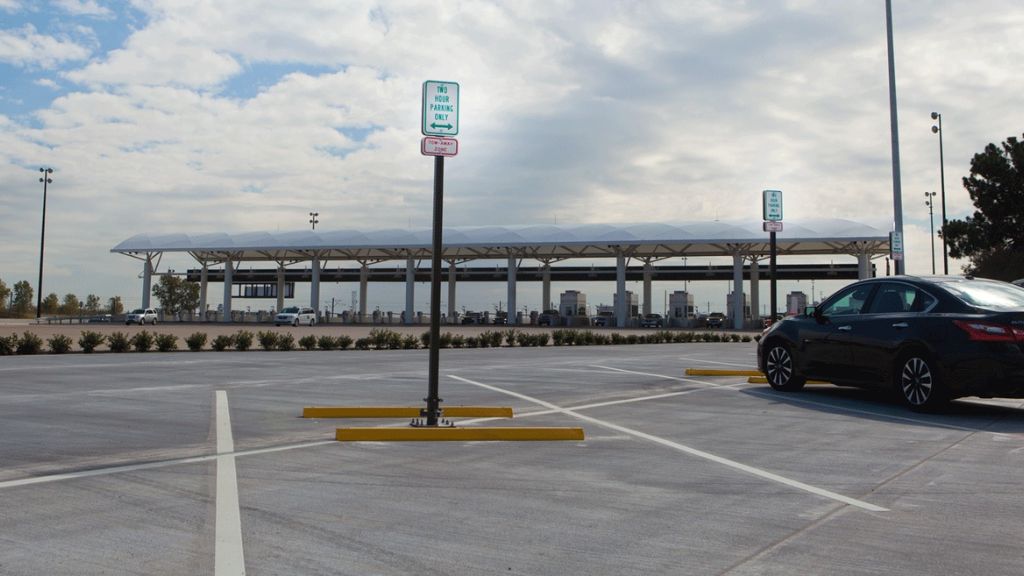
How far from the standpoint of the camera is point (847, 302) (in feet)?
36.1

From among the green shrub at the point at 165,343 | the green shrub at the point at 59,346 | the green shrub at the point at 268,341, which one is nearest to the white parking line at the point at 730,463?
the green shrub at the point at 165,343

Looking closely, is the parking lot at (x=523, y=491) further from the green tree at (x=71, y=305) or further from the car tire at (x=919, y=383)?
the green tree at (x=71, y=305)

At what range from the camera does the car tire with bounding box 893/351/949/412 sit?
9320 millimetres

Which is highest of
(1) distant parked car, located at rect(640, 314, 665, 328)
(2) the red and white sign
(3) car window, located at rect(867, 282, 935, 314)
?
(2) the red and white sign

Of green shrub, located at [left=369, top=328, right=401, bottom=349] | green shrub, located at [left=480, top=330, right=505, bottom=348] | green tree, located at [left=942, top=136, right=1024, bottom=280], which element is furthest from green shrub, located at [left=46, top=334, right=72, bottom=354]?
green tree, located at [left=942, top=136, right=1024, bottom=280]

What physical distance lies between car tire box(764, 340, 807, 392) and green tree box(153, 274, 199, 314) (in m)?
93.4

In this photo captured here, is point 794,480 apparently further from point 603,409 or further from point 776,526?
point 603,409

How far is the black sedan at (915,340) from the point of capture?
8.92 metres

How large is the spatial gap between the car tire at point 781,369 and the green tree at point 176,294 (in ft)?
306

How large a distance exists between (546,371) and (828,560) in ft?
38.5

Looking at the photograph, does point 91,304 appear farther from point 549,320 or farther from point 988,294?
point 988,294

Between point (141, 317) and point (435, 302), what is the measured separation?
201ft

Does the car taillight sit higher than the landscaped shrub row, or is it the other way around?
the car taillight

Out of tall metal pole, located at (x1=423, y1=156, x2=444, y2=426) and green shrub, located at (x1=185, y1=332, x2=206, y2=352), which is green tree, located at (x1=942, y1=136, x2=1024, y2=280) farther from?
tall metal pole, located at (x1=423, y1=156, x2=444, y2=426)
